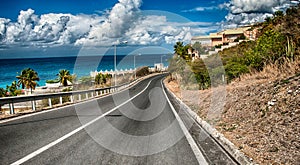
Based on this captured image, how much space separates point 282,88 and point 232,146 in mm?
4464

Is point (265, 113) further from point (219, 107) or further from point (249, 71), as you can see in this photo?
point (249, 71)

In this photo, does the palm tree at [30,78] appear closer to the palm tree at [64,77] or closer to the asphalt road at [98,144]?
the palm tree at [64,77]

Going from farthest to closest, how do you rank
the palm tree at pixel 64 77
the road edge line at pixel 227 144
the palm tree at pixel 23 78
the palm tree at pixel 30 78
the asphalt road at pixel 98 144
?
1. the palm tree at pixel 64 77
2. the palm tree at pixel 30 78
3. the palm tree at pixel 23 78
4. the asphalt road at pixel 98 144
5. the road edge line at pixel 227 144

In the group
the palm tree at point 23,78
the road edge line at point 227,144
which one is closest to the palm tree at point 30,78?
the palm tree at point 23,78

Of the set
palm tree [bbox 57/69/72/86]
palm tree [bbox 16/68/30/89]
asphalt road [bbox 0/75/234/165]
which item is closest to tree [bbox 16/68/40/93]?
palm tree [bbox 16/68/30/89]

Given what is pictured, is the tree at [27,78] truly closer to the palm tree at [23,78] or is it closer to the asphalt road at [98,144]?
the palm tree at [23,78]

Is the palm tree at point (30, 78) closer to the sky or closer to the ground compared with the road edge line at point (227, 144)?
closer to the ground

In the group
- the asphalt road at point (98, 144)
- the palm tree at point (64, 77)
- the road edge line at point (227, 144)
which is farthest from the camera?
the palm tree at point (64, 77)

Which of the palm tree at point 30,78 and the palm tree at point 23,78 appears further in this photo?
the palm tree at point 30,78

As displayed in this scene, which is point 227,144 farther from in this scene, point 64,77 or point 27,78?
point 64,77

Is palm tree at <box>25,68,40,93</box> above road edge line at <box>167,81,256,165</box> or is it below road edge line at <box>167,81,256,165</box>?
below

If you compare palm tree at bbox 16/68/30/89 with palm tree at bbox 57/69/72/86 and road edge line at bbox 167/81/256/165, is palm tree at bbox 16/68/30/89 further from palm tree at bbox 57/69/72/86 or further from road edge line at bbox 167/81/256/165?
road edge line at bbox 167/81/256/165

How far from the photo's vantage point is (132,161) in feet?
19.5

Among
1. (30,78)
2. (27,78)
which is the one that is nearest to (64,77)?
(30,78)
